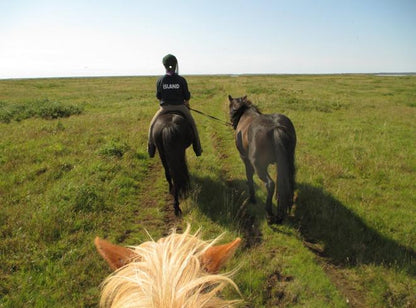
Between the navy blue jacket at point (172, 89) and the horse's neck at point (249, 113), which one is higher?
the navy blue jacket at point (172, 89)

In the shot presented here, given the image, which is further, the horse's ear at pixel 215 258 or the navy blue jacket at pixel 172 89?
the navy blue jacket at pixel 172 89

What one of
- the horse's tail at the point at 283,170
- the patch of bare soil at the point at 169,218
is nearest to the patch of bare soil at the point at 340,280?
the horse's tail at the point at 283,170

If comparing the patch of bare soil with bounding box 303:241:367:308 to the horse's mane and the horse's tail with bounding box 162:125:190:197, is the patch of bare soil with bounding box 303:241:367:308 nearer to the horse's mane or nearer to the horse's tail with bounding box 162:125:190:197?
the horse's tail with bounding box 162:125:190:197

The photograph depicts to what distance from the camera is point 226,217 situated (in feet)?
16.6

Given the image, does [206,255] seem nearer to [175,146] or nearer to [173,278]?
[173,278]

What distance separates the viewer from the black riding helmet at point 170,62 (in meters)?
5.51

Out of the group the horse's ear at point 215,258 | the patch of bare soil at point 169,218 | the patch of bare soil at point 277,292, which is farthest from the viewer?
the patch of bare soil at point 169,218

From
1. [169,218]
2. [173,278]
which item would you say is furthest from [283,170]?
[173,278]

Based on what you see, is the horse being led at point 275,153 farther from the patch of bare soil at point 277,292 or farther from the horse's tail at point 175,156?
the horse's tail at point 175,156

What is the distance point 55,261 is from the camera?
3.91 m

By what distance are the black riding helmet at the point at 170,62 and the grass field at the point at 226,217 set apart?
2.66 meters

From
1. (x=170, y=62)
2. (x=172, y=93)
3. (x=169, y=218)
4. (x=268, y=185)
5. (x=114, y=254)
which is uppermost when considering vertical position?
(x=170, y=62)

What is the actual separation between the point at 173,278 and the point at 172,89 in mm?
5253

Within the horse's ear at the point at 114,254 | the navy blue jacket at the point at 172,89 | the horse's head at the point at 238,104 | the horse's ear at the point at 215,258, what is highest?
the navy blue jacket at the point at 172,89
